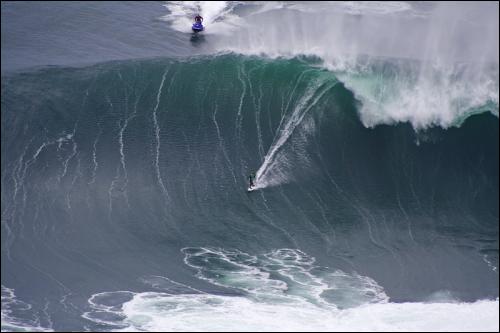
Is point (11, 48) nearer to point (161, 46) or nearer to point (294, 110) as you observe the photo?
point (161, 46)

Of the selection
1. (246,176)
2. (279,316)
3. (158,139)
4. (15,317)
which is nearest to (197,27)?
(158,139)

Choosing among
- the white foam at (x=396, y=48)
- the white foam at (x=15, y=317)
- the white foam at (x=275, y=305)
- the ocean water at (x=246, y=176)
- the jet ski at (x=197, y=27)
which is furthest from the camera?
the jet ski at (x=197, y=27)

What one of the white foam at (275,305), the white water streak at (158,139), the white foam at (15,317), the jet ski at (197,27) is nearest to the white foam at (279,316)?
the white foam at (275,305)

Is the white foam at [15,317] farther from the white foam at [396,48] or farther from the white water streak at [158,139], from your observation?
the white foam at [396,48]

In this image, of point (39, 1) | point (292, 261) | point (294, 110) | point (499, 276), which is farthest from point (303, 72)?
point (39, 1)

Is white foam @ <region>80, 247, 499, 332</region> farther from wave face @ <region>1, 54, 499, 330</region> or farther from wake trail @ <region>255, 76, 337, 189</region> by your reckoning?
wake trail @ <region>255, 76, 337, 189</region>

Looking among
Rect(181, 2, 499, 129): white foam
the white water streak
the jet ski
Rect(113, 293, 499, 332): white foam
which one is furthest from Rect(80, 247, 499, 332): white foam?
the jet ski
